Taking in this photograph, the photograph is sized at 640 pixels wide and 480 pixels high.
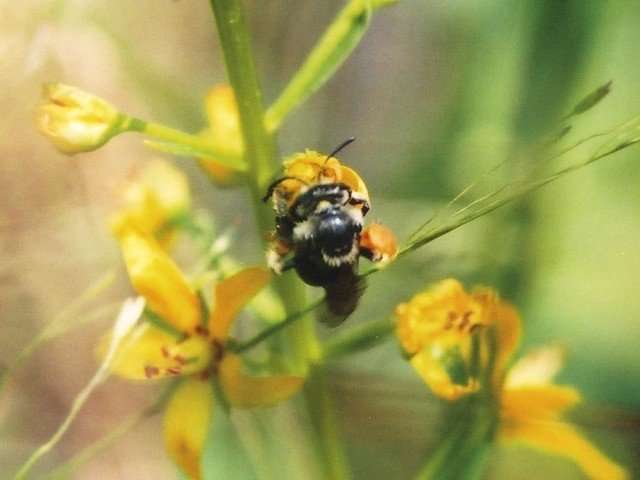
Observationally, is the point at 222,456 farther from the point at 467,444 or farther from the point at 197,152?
the point at 197,152

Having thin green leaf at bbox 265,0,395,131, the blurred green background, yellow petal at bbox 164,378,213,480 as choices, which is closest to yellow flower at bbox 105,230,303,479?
yellow petal at bbox 164,378,213,480

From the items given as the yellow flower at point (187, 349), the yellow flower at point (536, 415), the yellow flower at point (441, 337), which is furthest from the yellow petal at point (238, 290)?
the yellow flower at point (536, 415)

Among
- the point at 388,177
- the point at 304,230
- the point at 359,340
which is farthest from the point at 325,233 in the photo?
the point at 388,177

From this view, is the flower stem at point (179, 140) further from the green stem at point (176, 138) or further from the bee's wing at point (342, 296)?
the bee's wing at point (342, 296)

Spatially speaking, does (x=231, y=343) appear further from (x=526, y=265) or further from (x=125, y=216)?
(x=526, y=265)

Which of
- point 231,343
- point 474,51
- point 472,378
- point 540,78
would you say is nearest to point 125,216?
point 231,343

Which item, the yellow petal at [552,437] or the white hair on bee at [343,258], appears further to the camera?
the yellow petal at [552,437]

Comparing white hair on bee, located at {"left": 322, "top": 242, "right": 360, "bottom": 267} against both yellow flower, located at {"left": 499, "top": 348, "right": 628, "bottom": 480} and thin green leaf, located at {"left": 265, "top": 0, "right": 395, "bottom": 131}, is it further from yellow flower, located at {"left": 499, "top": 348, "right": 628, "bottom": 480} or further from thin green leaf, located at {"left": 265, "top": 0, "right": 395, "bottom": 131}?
yellow flower, located at {"left": 499, "top": 348, "right": 628, "bottom": 480}
